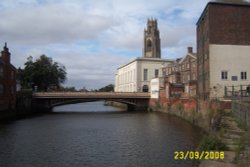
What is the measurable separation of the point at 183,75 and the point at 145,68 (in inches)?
921

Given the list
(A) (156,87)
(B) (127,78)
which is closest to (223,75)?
(A) (156,87)

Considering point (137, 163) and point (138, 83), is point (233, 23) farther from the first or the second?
point (138, 83)

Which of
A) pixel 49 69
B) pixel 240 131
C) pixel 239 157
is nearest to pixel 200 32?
pixel 240 131

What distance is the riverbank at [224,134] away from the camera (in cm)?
1352

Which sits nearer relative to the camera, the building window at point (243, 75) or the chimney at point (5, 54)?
the building window at point (243, 75)

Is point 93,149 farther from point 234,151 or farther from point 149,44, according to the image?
point 149,44

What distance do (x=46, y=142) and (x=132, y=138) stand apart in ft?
24.5

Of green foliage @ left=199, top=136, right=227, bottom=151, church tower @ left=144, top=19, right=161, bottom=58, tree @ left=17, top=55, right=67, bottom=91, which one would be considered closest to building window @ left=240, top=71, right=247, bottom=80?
green foliage @ left=199, top=136, right=227, bottom=151

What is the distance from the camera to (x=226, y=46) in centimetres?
3891

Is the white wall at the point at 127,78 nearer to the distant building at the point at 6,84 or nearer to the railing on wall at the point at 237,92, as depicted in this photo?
the distant building at the point at 6,84

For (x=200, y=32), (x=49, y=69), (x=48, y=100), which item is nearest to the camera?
(x=200, y=32)

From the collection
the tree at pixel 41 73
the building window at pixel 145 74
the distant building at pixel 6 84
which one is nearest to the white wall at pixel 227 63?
the distant building at pixel 6 84

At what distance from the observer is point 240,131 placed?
19625 mm

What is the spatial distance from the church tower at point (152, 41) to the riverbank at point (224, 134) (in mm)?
81849
